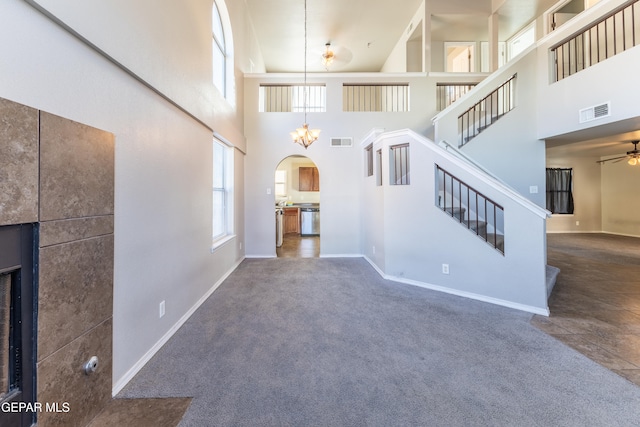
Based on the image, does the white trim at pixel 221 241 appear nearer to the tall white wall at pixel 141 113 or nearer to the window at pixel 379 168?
the tall white wall at pixel 141 113

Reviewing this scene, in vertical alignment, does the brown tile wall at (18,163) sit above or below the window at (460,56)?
below

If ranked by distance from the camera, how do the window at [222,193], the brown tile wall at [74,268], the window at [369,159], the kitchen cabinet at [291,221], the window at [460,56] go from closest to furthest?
the brown tile wall at [74,268] → the window at [222,193] → the window at [369,159] → the window at [460,56] → the kitchen cabinet at [291,221]

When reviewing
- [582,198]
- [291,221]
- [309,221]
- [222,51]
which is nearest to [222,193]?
[222,51]

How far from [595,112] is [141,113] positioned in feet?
17.9

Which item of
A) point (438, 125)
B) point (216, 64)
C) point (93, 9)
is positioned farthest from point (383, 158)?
point (93, 9)

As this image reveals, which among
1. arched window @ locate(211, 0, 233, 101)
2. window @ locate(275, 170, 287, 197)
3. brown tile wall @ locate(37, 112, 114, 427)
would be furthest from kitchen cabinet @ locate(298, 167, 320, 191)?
brown tile wall @ locate(37, 112, 114, 427)

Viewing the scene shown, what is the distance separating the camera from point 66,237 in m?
1.37

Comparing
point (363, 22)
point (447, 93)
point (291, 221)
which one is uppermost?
point (363, 22)

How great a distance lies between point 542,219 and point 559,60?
10.2ft

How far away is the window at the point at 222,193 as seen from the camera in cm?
421

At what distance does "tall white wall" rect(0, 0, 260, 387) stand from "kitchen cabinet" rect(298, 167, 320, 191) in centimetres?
549

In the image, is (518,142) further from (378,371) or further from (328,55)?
(378,371)

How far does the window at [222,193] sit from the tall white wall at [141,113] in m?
0.73

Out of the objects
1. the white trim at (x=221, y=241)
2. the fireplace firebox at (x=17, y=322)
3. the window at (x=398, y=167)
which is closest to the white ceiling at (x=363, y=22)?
the window at (x=398, y=167)
